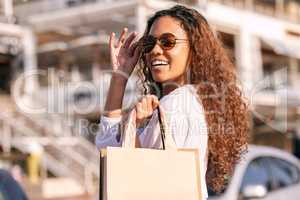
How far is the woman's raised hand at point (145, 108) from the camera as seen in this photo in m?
2.55

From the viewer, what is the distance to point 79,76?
2650 cm

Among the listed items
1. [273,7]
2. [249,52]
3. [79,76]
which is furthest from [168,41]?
[273,7]

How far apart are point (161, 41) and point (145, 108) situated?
304 mm

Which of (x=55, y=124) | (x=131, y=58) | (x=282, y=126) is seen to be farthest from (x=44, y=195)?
(x=131, y=58)

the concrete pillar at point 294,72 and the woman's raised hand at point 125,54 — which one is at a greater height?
the concrete pillar at point 294,72

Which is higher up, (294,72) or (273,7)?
(273,7)

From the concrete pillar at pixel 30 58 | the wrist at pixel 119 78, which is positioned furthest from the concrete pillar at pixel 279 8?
the wrist at pixel 119 78

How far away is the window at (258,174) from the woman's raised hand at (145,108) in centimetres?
→ 384

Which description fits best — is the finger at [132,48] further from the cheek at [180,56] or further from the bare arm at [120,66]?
the cheek at [180,56]

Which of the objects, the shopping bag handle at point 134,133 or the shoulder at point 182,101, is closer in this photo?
the shopping bag handle at point 134,133

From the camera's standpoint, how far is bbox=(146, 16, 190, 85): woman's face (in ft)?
8.94

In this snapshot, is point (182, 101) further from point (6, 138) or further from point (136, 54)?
point (6, 138)

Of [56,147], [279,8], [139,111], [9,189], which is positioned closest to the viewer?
[139,111]

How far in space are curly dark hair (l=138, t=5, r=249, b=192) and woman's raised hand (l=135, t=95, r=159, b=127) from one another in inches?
10.5
